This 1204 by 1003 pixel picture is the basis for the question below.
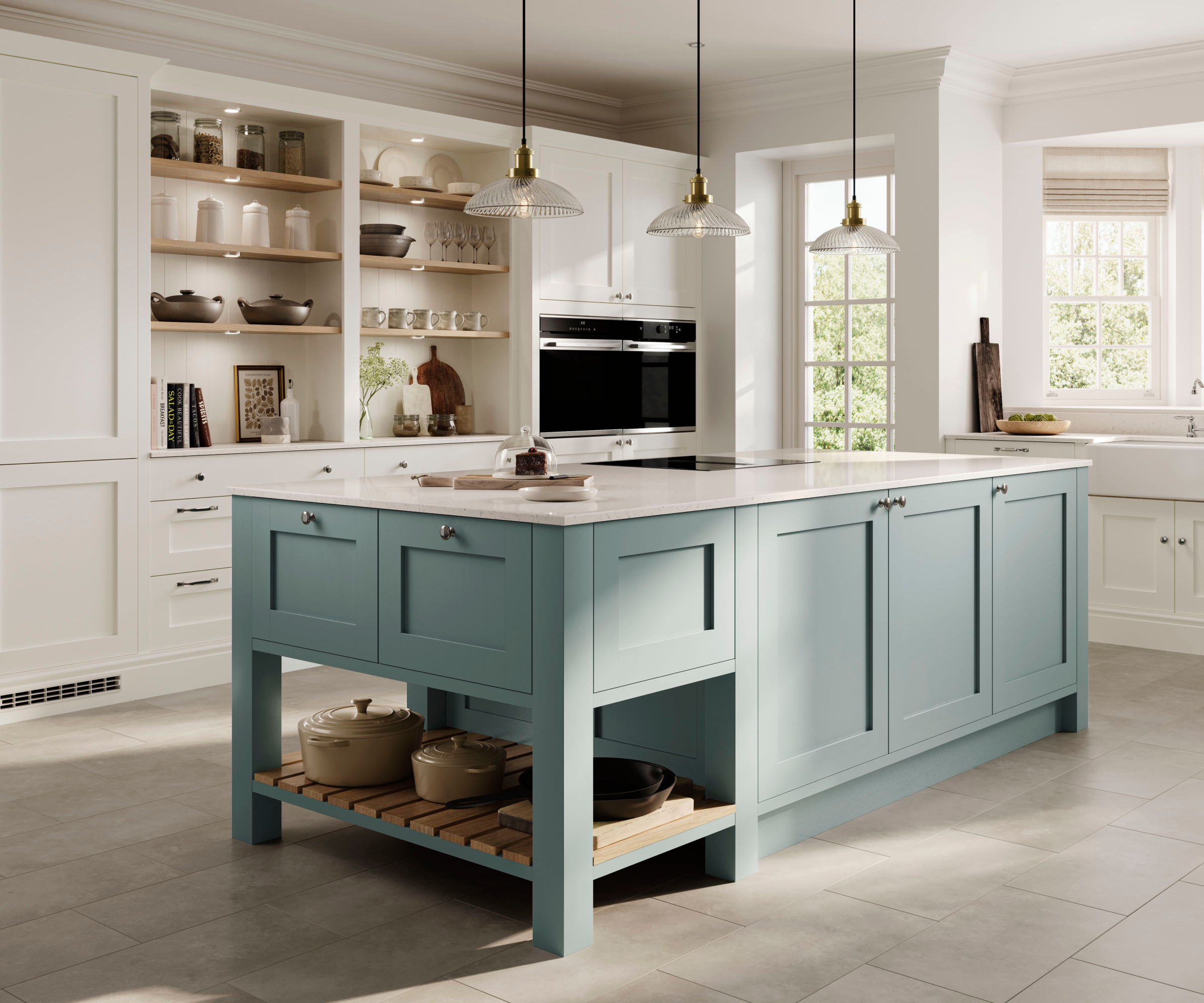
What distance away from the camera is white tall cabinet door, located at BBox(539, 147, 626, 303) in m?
5.72

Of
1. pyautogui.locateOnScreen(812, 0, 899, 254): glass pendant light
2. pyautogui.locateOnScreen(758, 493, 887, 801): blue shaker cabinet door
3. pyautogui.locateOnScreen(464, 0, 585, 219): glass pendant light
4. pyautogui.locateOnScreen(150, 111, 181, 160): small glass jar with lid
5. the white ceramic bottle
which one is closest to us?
pyautogui.locateOnScreen(758, 493, 887, 801): blue shaker cabinet door

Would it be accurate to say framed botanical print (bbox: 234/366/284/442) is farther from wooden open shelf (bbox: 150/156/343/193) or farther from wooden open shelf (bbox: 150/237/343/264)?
wooden open shelf (bbox: 150/156/343/193)

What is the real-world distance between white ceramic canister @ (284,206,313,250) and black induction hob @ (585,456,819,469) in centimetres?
192

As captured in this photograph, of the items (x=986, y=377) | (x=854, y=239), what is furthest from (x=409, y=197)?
(x=986, y=377)

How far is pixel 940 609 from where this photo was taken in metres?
3.41

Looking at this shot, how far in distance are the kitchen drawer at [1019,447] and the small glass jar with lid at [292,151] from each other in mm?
3231

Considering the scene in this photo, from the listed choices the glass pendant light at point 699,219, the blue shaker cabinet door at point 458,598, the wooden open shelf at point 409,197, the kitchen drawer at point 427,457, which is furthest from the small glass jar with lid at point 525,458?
the wooden open shelf at point 409,197

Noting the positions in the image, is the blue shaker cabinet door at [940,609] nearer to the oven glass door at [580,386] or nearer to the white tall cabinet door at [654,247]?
the oven glass door at [580,386]

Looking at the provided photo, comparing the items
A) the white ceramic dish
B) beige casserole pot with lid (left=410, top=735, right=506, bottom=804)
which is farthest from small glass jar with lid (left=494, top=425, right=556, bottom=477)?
beige casserole pot with lid (left=410, top=735, right=506, bottom=804)

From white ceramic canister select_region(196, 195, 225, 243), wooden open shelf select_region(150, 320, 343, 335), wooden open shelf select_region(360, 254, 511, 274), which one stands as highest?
white ceramic canister select_region(196, 195, 225, 243)

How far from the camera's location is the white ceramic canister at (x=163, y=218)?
184 inches

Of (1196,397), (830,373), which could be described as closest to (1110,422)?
(1196,397)

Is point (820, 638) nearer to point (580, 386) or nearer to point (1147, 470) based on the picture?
point (1147, 470)

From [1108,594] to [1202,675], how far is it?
74cm
